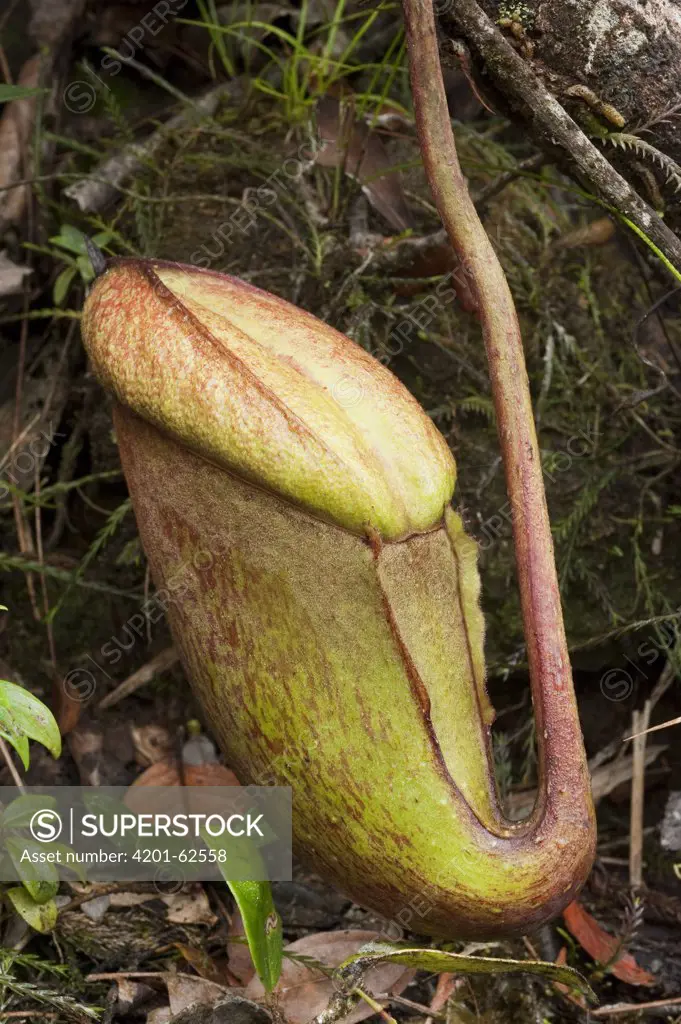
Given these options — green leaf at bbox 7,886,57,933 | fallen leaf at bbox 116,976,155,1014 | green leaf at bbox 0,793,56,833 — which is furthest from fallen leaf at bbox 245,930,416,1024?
green leaf at bbox 0,793,56,833

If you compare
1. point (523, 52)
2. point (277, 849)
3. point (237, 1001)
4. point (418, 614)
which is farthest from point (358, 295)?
point (237, 1001)

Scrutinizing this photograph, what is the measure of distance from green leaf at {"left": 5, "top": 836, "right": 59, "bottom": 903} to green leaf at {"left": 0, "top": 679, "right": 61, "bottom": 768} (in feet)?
0.97

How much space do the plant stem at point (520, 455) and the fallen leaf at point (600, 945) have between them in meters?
0.50

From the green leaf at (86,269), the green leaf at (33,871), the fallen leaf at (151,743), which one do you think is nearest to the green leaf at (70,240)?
the green leaf at (86,269)

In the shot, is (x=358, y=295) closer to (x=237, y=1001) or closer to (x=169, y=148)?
(x=169, y=148)

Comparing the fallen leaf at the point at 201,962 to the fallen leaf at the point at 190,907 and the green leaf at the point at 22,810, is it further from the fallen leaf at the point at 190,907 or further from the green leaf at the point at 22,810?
the green leaf at the point at 22,810

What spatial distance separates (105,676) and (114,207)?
0.99 m

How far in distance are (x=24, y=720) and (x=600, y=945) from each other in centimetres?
106

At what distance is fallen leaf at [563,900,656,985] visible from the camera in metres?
1.64

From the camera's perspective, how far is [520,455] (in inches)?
53.4

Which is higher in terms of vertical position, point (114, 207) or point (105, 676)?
point (114, 207)

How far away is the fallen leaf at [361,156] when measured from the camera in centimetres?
195

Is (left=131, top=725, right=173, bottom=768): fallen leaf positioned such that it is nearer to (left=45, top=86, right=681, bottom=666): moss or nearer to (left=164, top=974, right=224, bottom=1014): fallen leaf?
(left=164, top=974, right=224, bottom=1014): fallen leaf

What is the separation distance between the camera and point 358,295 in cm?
188
